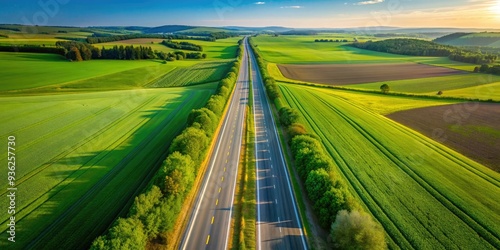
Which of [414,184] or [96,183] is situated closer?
[96,183]

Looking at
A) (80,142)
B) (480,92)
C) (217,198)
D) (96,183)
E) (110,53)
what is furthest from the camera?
(110,53)

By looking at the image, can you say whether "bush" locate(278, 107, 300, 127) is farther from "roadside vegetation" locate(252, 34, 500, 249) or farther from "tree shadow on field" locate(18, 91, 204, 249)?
"tree shadow on field" locate(18, 91, 204, 249)

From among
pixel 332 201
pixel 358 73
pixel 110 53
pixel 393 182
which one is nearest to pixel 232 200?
pixel 332 201

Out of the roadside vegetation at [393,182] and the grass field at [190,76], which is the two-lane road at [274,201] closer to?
the roadside vegetation at [393,182]

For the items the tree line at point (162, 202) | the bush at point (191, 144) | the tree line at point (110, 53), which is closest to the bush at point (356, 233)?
the tree line at point (162, 202)

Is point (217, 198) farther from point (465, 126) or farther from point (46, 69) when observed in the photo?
point (46, 69)

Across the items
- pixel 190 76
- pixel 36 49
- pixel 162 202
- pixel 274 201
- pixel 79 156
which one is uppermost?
pixel 36 49
